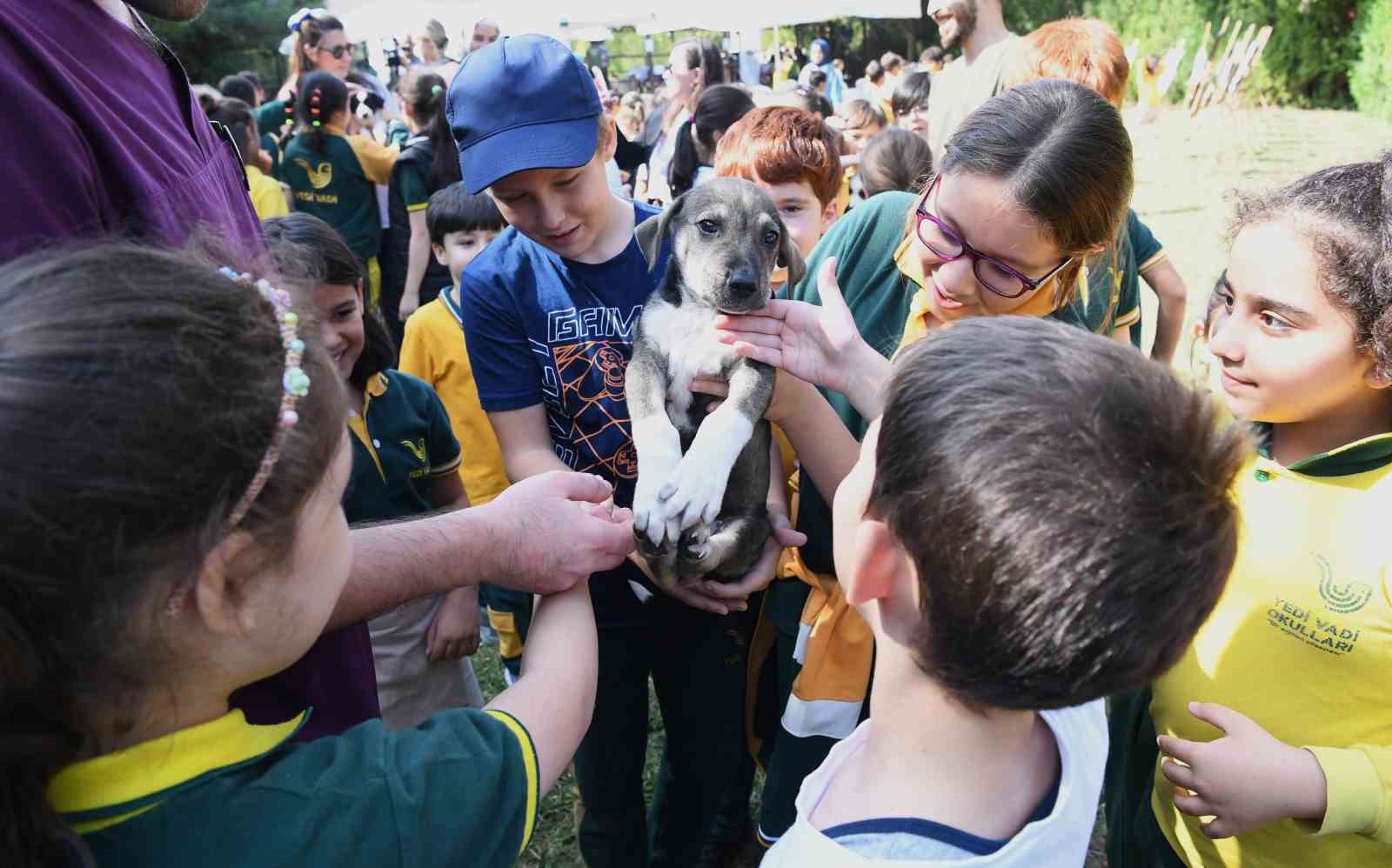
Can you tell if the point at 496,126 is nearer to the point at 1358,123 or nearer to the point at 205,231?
the point at 205,231

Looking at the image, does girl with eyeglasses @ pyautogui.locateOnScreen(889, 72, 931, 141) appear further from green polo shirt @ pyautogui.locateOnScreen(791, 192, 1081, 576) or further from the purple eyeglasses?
the purple eyeglasses

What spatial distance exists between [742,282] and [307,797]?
1.66 meters

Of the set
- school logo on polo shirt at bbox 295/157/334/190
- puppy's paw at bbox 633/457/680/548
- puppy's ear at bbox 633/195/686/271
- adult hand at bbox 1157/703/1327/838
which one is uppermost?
puppy's ear at bbox 633/195/686/271

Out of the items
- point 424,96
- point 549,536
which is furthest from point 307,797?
point 424,96

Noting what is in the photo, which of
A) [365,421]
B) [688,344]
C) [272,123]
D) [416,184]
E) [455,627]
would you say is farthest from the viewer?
[272,123]

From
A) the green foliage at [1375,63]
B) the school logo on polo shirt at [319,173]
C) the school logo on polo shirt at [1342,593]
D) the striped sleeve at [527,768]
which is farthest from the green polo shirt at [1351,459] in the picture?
the green foliage at [1375,63]

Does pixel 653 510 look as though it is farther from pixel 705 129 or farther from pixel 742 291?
pixel 705 129

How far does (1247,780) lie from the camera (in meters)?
1.87

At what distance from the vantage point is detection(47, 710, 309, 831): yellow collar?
1.20 m

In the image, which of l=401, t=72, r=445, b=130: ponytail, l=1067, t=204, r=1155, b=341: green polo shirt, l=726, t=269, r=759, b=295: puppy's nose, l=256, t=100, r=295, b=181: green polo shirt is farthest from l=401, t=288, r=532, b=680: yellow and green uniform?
l=256, t=100, r=295, b=181: green polo shirt

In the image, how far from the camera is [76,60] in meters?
1.45

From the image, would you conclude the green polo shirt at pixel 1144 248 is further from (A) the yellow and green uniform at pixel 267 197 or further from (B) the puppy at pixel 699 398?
(A) the yellow and green uniform at pixel 267 197

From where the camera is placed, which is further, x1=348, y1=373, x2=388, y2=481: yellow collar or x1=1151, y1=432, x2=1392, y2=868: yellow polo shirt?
x1=348, y1=373, x2=388, y2=481: yellow collar

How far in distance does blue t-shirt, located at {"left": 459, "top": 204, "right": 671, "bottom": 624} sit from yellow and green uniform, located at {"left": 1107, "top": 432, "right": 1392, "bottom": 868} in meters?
1.52
